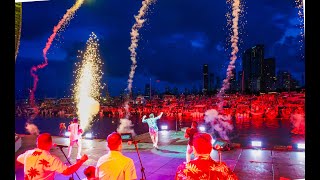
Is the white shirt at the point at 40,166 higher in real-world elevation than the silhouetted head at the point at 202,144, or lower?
lower

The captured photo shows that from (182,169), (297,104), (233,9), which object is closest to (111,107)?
(297,104)

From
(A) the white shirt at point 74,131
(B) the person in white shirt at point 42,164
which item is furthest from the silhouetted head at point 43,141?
(A) the white shirt at point 74,131

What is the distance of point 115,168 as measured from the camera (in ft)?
13.0

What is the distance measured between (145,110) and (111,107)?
29060 millimetres

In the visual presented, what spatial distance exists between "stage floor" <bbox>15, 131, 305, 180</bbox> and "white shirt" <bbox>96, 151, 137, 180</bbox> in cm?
410

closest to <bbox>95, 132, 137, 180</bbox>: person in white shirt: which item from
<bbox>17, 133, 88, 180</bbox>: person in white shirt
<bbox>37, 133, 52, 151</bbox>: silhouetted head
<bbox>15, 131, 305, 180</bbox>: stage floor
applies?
<bbox>17, 133, 88, 180</bbox>: person in white shirt

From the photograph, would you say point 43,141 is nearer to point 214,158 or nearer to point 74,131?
point 74,131

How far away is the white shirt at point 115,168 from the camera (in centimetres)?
394

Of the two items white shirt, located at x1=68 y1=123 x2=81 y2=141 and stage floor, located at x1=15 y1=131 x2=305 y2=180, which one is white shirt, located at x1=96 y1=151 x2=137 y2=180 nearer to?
stage floor, located at x1=15 y1=131 x2=305 y2=180

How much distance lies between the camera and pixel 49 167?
4105mm

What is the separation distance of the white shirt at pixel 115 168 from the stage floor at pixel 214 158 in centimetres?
410

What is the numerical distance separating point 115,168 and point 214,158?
23.8ft

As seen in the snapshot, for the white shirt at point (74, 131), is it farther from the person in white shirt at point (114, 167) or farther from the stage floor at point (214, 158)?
the person in white shirt at point (114, 167)

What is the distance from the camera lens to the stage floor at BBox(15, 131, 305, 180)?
8180 mm
